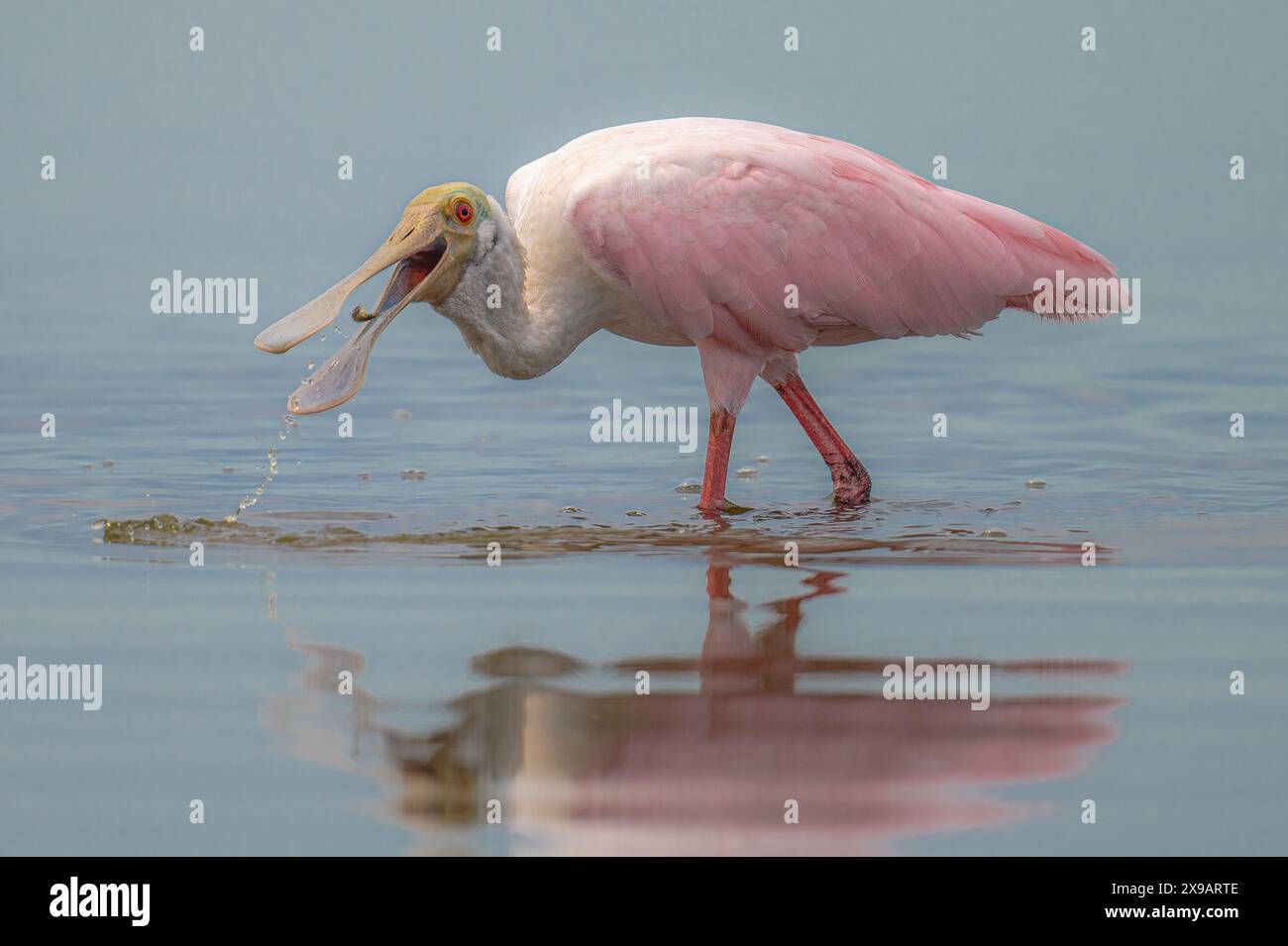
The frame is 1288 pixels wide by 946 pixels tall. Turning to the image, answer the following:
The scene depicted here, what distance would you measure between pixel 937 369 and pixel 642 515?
7.34 meters

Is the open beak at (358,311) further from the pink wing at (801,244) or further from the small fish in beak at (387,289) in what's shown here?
the pink wing at (801,244)

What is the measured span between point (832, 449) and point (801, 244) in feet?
4.56

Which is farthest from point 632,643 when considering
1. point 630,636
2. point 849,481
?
point 849,481

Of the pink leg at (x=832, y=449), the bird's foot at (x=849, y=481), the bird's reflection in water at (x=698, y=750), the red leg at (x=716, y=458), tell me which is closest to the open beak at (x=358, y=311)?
the red leg at (x=716, y=458)

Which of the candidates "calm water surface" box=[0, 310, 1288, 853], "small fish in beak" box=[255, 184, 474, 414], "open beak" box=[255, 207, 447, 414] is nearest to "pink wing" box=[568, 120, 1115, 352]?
"small fish in beak" box=[255, 184, 474, 414]

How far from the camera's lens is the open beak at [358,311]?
1069 cm

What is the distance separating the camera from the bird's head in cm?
1075

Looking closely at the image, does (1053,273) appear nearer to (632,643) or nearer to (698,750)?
(632,643)

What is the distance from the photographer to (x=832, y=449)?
1227 centimetres

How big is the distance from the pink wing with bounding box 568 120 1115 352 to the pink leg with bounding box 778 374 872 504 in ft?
1.83

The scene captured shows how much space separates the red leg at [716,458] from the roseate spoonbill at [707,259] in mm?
10

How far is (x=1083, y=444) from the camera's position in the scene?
47.6ft

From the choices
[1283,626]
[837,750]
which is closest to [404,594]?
[837,750]

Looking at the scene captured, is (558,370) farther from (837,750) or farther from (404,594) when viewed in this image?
(837,750)
